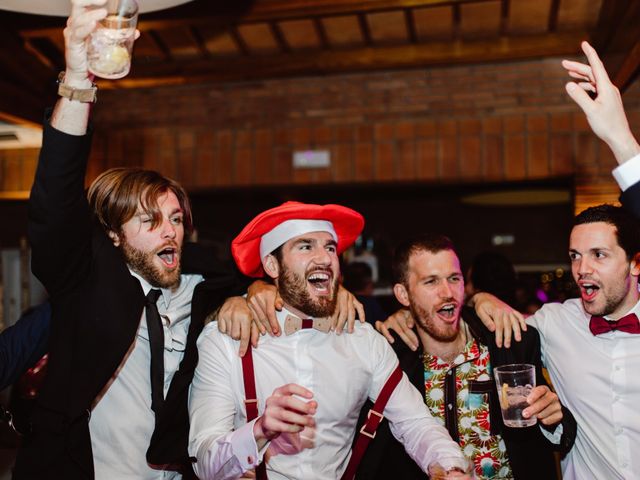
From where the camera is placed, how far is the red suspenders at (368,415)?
2.10 metres

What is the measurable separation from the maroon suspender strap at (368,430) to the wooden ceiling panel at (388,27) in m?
2.66

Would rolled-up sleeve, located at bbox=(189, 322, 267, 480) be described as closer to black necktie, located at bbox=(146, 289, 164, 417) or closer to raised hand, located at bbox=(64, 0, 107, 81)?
black necktie, located at bbox=(146, 289, 164, 417)

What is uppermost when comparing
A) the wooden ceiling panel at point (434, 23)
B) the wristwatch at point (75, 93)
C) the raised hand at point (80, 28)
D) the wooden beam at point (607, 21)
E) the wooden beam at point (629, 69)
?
the wooden ceiling panel at point (434, 23)

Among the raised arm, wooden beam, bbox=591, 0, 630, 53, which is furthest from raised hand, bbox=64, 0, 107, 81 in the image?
wooden beam, bbox=591, 0, 630, 53

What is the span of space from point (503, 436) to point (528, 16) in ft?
9.27

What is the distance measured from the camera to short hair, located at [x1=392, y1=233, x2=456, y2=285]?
269 cm

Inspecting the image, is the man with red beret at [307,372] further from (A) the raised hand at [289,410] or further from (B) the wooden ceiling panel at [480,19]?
(B) the wooden ceiling panel at [480,19]

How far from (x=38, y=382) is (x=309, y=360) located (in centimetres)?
Answer: 138

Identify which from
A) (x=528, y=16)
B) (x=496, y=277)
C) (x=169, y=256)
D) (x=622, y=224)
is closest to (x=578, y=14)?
(x=528, y=16)

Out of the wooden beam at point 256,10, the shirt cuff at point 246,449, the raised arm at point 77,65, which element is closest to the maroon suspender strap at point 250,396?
the shirt cuff at point 246,449

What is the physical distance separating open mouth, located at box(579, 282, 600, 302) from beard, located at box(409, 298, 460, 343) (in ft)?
1.64

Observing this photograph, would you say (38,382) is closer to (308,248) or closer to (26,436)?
(26,436)

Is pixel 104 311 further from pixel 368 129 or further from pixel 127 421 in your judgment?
pixel 368 129

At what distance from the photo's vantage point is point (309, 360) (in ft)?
7.63
